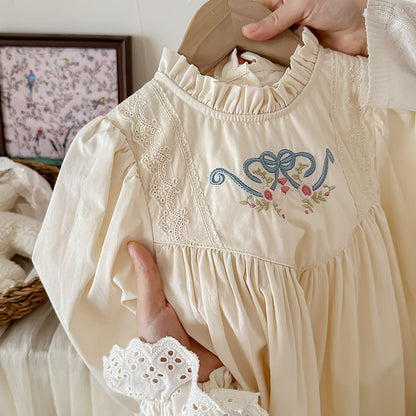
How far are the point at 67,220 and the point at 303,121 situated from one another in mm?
401

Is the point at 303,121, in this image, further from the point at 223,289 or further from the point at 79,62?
the point at 79,62

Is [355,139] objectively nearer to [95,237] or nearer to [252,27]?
[252,27]

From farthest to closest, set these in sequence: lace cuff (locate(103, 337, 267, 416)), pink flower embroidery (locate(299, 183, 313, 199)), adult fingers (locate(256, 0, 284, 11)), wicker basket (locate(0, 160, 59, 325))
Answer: wicker basket (locate(0, 160, 59, 325)), adult fingers (locate(256, 0, 284, 11)), pink flower embroidery (locate(299, 183, 313, 199)), lace cuff (locate(103, 337, 267, 416))

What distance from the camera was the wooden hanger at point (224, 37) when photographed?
2.78 feet

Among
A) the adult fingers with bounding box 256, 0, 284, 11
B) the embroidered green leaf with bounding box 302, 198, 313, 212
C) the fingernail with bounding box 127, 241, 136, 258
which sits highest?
the adult fingers with bounding box 256, 0, 284, 11

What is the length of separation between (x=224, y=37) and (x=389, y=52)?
28 cm

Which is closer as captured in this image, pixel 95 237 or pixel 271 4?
pixel 95 237

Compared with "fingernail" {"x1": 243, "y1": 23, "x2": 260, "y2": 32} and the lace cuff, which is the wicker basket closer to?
the lace cuff

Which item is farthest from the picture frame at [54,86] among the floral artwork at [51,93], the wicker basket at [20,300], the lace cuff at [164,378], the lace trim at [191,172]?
the lace cuff at [164,378]

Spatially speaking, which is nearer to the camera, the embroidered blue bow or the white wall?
the embroidered blue bow

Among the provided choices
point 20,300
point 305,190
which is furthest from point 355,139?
point 20,300

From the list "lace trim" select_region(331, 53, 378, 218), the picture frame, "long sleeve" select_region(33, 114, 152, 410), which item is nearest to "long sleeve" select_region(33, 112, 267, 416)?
"long sleeve" select_region(33, 114, 152, 410)

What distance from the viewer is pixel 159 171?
79 cm

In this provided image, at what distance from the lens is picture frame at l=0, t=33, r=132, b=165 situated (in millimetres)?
1361
